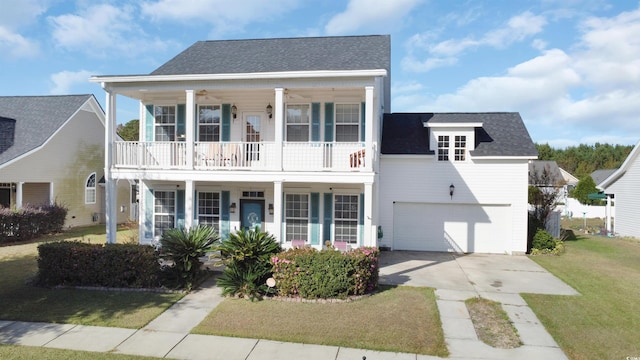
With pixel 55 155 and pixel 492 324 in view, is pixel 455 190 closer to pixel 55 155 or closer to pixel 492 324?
pixel 492 324

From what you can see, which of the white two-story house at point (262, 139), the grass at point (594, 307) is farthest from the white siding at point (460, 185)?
the white two-story house at point (262, 139)

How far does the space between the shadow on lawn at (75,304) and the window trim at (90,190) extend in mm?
12174

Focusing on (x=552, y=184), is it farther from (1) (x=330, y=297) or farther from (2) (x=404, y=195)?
(1) (x=330, y=297)

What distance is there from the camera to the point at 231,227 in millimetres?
14523

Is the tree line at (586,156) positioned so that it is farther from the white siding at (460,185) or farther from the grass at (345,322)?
the grass at (345,322)

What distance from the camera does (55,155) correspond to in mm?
19453

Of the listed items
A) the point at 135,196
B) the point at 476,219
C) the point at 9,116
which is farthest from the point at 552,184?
the point at 9,116

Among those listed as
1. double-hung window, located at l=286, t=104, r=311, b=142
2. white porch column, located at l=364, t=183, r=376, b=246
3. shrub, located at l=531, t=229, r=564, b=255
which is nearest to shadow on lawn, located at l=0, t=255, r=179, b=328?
white porch column, located at l=364, t=183, r=376, b=246

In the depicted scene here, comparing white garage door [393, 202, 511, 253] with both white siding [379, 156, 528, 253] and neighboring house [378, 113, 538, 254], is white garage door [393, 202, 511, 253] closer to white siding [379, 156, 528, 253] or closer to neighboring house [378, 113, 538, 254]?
neighboring house [378, 113, 538, 254]

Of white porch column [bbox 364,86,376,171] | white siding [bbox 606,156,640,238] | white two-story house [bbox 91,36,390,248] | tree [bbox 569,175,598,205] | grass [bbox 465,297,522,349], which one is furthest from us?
tree [bbox 569,175,598,205]

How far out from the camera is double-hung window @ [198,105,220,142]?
14.5 metres

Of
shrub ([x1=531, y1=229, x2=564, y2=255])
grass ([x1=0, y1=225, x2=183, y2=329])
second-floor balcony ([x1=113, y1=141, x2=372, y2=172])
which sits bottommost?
grass ([x1=0, y1=225, x2=183, y2=329])

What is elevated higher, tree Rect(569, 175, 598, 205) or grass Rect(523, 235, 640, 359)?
tree Rect(569, 175, 598, 205)

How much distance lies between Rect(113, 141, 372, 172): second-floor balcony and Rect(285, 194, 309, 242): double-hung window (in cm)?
204
